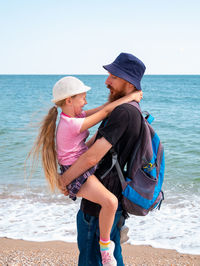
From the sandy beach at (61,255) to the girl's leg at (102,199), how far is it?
6.97 feet

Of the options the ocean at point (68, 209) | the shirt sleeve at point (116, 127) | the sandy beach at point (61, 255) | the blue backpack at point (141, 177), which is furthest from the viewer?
the ocean at point (68, 209)

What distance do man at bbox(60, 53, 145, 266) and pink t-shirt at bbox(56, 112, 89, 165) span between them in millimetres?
110

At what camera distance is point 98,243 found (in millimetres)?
2273

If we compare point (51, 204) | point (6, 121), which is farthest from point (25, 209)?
point (6, 121)

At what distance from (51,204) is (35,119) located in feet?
12.8

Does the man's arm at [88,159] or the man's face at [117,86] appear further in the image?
the man's face at [117,86]

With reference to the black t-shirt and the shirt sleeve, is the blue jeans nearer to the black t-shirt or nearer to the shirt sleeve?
the black t-shirt

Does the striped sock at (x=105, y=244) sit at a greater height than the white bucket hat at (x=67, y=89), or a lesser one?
lesser

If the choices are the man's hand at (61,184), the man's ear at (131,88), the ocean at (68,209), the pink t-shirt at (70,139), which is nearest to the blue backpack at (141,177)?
the man's ear at (131,88)

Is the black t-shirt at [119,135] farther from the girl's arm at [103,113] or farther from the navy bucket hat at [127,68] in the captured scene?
the navy bucket hat at [127,68]

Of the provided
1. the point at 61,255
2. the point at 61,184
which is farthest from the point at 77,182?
the point at 61,255

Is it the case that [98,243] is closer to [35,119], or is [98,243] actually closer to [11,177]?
[35,119]

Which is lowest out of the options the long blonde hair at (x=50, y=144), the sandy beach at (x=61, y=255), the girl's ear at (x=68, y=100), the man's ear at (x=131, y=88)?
the sandy beach at (x=61, y=255)

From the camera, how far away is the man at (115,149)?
196 centimetres
